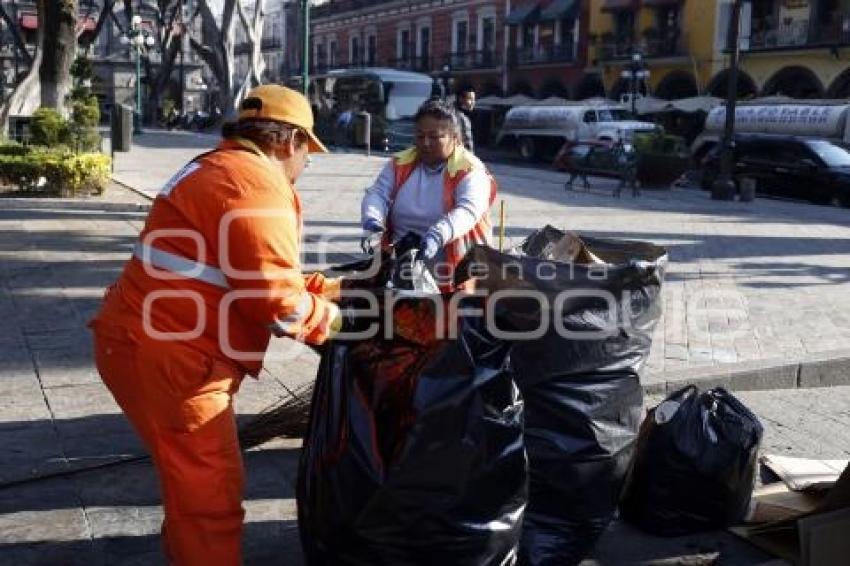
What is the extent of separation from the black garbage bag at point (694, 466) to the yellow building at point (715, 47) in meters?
31.1

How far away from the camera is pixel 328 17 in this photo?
65.8m

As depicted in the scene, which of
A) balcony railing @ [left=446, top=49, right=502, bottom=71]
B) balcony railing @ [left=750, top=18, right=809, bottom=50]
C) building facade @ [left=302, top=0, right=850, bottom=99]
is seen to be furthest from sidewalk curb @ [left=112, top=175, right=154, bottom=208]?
balcony railing @ [left=446, top=49, right=502, bottom=71]

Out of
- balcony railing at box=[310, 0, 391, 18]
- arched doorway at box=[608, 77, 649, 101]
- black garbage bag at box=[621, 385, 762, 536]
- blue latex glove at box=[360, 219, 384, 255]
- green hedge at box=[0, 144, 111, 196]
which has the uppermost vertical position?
balcony railing at box=[310, 0, 391, 18]

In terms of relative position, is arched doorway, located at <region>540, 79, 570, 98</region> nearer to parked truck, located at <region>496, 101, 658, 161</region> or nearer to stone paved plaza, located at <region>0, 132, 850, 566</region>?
parked truck, located at <region>496, 101, 658, 161</region>

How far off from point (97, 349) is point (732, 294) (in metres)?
6.06

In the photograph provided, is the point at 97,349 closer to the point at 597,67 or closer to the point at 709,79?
the point at 709,79

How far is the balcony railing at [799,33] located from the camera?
3114 cm

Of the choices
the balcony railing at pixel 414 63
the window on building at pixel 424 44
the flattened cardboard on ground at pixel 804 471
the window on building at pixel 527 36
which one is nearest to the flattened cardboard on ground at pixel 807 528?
the flattened cardboard on ground at pixel 804 471

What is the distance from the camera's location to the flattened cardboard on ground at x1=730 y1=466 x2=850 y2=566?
2.82 m

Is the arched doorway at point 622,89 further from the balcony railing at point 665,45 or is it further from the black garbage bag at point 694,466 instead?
the black garbage bag at point 694,466

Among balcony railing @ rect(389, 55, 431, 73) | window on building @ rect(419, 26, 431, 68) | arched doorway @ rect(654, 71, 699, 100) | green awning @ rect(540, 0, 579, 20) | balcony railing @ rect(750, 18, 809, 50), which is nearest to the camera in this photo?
balcony railing @ rect(750, 18, 809, 50)

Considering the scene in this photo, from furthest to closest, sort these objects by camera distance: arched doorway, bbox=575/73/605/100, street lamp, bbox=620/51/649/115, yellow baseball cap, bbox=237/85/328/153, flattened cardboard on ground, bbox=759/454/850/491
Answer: arched doorway, bbox=575/73/605/100 → street lamp, bbox=620/51/649/115 → flattened cardboard on ground, bbox=759/454/850/491 → yellow baseball cap, bbox=237/85/328/153

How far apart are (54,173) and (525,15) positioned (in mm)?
35218

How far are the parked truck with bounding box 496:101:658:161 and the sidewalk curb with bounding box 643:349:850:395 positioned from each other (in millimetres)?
21162
